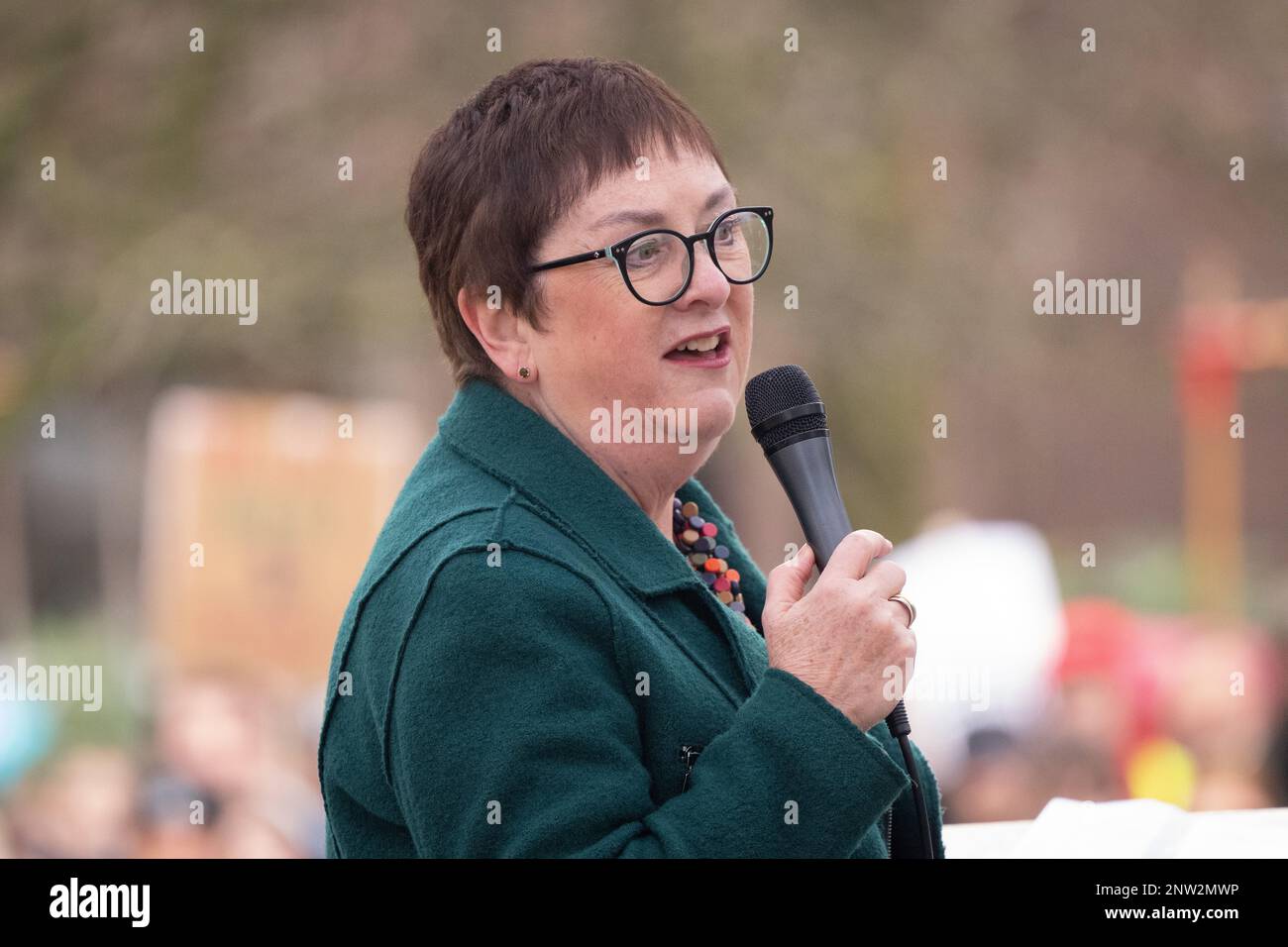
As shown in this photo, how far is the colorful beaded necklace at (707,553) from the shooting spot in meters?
2.18

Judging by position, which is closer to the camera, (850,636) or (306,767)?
(850,636)

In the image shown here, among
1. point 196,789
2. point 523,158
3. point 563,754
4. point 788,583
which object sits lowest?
point 196,789

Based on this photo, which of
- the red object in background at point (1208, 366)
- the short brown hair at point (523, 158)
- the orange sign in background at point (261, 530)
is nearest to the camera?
the short brown hair at point (523, 158)

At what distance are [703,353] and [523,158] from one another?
324mm

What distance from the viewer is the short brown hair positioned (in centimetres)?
192

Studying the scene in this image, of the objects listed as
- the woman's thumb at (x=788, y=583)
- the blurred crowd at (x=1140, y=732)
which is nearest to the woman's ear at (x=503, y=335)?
the woman's thumb at (x=788, y=583)

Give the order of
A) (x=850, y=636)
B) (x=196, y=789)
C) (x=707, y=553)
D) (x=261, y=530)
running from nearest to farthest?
1. (x=850, y=636)
2. (x=707, y=553)
3. (x=196, y=789)
4. (x=261, y=530)

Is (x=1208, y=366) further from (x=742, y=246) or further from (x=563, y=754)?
(x=563, y=754)

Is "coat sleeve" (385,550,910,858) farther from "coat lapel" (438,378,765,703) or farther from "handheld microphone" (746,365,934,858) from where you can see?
→ "handheld microphone" (746,365,934,858)

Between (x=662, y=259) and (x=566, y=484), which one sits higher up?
(x=662, y=259)

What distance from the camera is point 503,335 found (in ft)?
6.55

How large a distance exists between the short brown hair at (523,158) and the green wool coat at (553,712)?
0.90 ft

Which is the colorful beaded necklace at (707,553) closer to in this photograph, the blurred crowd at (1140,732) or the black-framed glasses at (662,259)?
the black-framed glasses at (662,259)

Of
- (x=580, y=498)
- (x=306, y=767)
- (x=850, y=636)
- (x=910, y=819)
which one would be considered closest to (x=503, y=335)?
(x=580, y=498)
